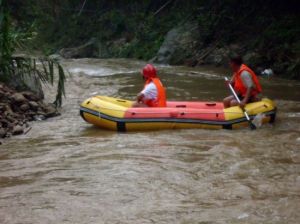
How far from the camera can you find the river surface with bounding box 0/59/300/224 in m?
4.76

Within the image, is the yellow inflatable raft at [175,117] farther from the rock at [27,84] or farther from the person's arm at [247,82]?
the rock at [27,84]

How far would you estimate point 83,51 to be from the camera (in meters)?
26.2

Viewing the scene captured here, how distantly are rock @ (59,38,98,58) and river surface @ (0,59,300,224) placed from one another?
16250 mm

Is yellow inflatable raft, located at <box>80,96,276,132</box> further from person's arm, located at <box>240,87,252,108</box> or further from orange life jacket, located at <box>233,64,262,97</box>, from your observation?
orange life jacket, located at <box>233,64,262,97</box>

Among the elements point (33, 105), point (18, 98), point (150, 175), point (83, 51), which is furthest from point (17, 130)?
point (83, 51)

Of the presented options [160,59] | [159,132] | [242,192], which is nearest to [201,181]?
[242,192]

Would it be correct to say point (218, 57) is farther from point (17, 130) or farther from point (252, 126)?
point (17, 130)

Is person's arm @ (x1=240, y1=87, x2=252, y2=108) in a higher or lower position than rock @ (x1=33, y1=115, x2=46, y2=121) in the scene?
higher

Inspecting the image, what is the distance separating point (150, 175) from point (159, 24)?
18.7 metres

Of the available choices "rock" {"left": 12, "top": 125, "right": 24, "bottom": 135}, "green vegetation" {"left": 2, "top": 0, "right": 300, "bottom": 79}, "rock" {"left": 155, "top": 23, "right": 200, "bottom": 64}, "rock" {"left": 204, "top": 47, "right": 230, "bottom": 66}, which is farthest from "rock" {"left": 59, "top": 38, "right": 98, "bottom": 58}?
"rock" {"left": 12, "top": 125, "right": 24, "bottom": 135}

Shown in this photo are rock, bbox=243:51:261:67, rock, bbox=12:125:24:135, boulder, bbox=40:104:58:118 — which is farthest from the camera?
rock, bbox=243:51:261:67

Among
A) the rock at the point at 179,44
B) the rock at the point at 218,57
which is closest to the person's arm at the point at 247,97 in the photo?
the rock at the point at 218,57

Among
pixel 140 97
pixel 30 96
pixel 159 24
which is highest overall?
pixel 159 24

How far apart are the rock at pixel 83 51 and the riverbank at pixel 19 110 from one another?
1550 cm
